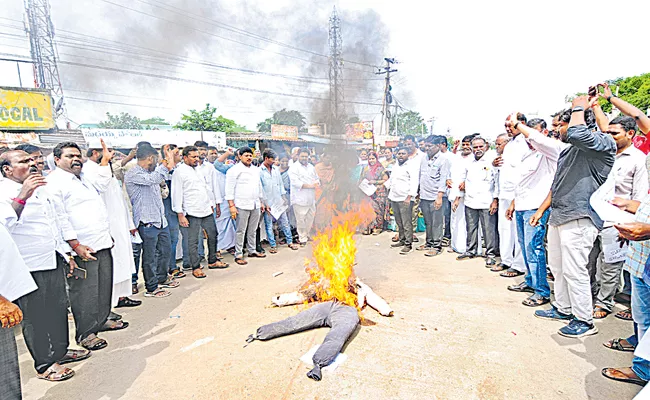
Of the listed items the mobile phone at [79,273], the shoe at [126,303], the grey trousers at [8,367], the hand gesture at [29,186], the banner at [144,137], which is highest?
the banner at [144,137]

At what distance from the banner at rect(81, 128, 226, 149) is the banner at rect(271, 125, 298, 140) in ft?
14.8

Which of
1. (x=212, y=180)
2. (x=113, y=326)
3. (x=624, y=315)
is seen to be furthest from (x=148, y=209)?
(x=624, y=315)

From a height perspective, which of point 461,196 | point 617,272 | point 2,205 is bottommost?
point 617,272

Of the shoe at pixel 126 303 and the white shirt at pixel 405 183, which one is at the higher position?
the white shirt at pixel 405 183

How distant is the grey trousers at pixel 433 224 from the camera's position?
23.3ft

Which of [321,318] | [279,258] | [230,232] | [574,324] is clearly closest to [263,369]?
[321,318]

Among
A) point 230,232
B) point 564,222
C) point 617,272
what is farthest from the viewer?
point 230,232

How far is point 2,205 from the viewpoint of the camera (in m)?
2.61

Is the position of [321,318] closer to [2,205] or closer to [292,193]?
[2,205]

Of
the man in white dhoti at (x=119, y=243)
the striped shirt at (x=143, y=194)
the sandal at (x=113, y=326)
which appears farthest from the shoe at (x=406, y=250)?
the sandal at (x=113, y=326)

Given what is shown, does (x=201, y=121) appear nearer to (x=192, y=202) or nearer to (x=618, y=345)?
(x=192, y=202)

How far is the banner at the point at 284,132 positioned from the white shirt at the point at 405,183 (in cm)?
1741

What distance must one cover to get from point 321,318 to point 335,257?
0.94m

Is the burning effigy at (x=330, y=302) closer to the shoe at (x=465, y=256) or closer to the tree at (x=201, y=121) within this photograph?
the shoe at (x=465, y=256)
